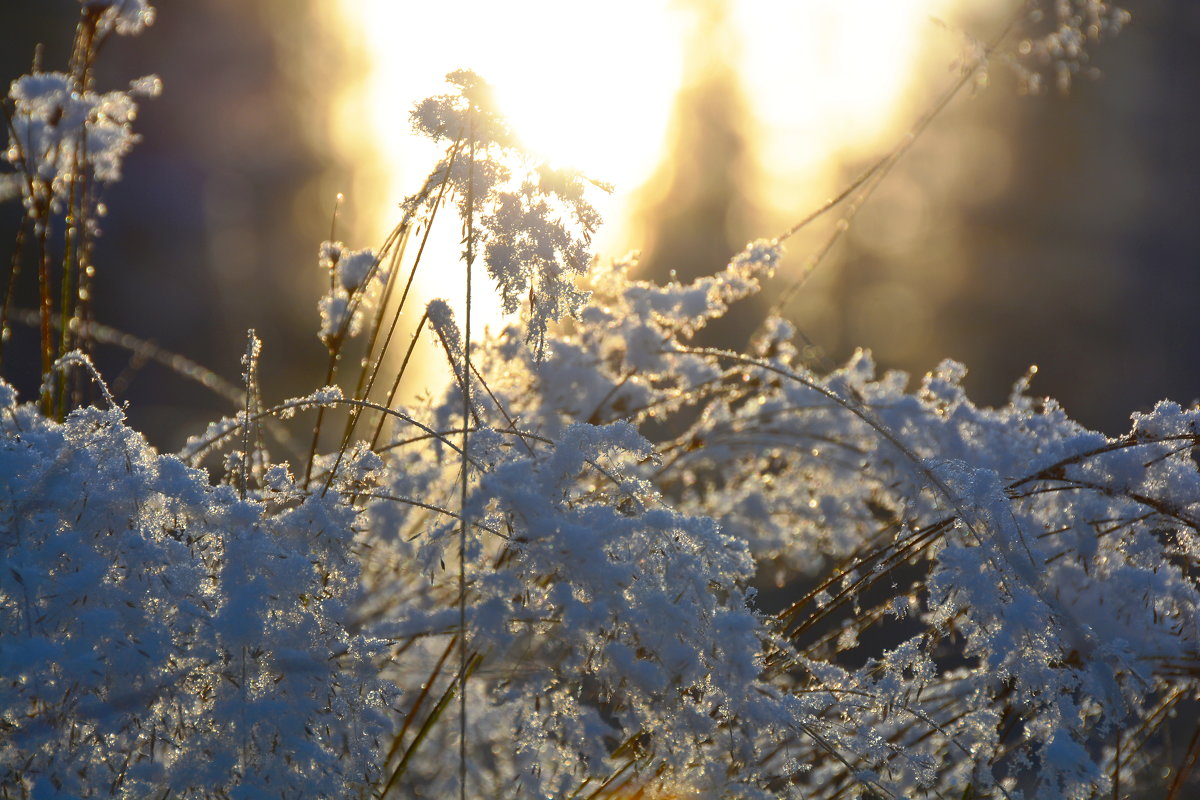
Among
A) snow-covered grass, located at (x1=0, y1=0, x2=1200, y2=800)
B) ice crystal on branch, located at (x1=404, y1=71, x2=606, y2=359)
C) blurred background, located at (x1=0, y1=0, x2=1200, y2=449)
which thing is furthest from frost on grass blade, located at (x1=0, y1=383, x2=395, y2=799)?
blurred background, located at (x1=0, y1=0, x2=1200, y2=449)

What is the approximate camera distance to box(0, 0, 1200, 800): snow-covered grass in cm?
70

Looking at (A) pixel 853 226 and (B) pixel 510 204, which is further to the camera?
(A) pixel 853 226

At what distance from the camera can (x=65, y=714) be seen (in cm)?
68

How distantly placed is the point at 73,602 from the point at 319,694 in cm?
18

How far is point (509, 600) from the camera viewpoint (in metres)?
0.74

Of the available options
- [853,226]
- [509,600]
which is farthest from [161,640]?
[853,226]

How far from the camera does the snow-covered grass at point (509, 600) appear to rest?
2.30ft

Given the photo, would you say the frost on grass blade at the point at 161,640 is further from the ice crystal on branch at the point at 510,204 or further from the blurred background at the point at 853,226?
the blurred background at the point at 853,226

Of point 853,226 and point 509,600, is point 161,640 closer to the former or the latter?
point 509,600

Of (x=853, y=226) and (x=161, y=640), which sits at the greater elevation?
(x=853, y=226)

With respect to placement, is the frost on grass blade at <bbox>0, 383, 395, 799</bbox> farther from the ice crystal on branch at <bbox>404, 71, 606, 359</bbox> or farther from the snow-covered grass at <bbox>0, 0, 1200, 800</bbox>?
the ice crystal on branch at <bbox>404, 71, 606, 359</bbox>

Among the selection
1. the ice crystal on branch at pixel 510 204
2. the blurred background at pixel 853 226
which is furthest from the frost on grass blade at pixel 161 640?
the blurred background at pixel 853 226

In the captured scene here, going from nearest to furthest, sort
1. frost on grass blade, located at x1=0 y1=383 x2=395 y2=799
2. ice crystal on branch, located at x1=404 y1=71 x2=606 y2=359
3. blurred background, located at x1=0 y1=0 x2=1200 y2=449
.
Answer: frost on grass blade, located at x1=0 y1=383 x2=395 y2=799, ice crystal on branch, located at x1=404 y1=71 x2=606 y2=359, blurred background, located at x1=0 y1=0 x2=1200 y2=449

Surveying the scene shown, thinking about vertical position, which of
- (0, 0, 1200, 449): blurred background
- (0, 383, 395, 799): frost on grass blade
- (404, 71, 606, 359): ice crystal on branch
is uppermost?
(0, 0, 1200, 449): blurred background
